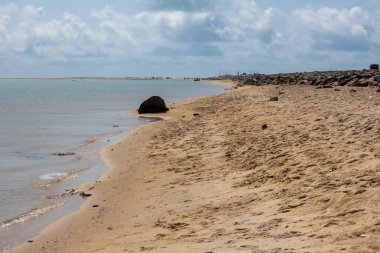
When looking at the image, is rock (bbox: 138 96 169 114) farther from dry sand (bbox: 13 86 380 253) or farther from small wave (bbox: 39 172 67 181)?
small wave (bbox: 39 172 67 181)

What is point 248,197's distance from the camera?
30.5 feet

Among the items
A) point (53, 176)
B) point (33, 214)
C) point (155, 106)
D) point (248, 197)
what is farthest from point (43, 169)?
point (155, 106)

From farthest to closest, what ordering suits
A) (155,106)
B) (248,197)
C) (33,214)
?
(155,106) → (33,214) → (248,197)

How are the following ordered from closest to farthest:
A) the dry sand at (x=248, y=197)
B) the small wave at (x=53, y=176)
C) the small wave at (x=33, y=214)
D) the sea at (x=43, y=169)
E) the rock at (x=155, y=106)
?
the dry sand at (x=248, y=197) < the small wave at (x=33, y=214) < the sea at (x=43, y=169) < the small wave at (x=53, y=176) < the rock at (x=155, y=106)

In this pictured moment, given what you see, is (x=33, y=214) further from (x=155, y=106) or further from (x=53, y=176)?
(x=155, y=106)

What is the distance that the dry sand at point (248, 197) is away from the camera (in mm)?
6742

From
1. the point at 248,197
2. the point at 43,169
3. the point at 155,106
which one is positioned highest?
the point at 155,106

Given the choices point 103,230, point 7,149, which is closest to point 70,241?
point 103,230

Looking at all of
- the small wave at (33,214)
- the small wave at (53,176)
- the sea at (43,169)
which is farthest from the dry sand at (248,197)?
the small wave at (53,176)

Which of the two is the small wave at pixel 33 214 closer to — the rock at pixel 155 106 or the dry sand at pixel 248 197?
the dry sand at pixel 248 197

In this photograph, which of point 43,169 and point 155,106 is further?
point 155,106

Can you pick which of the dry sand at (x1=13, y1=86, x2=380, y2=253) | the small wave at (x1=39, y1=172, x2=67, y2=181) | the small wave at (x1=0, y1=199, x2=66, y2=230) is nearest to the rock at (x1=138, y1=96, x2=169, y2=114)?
the dry sand at (x1=13, y1=86, x2=380, y2=253)

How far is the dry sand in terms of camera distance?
674 cm

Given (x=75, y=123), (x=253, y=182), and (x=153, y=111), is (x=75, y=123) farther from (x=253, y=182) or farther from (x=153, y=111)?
(x=253, y=182)
